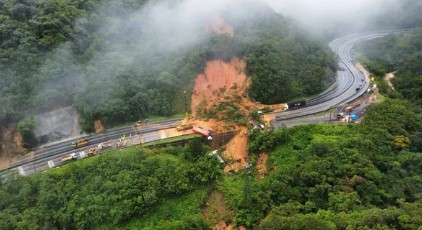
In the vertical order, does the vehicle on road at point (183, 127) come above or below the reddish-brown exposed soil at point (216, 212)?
above

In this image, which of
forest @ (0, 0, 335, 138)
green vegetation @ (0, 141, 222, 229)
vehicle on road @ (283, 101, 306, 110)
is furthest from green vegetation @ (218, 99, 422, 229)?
forest @ (0, 0, 335, 138)

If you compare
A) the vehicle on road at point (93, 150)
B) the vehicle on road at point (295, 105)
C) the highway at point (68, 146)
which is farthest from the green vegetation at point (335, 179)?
the vehicle on road at point (93, 150)

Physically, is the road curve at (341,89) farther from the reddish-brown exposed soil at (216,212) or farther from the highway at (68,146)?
the highway at (68,146)

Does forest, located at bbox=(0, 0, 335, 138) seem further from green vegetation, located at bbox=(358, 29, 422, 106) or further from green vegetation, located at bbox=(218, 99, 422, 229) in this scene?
green vegetation, located at bbox=(358, 29, 422, 106)

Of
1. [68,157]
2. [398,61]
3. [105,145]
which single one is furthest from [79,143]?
[398,61]

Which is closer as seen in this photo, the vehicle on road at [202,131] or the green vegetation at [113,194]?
the green vegetation at [113,194]

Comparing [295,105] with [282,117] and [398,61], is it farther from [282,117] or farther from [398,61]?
[398,61]
